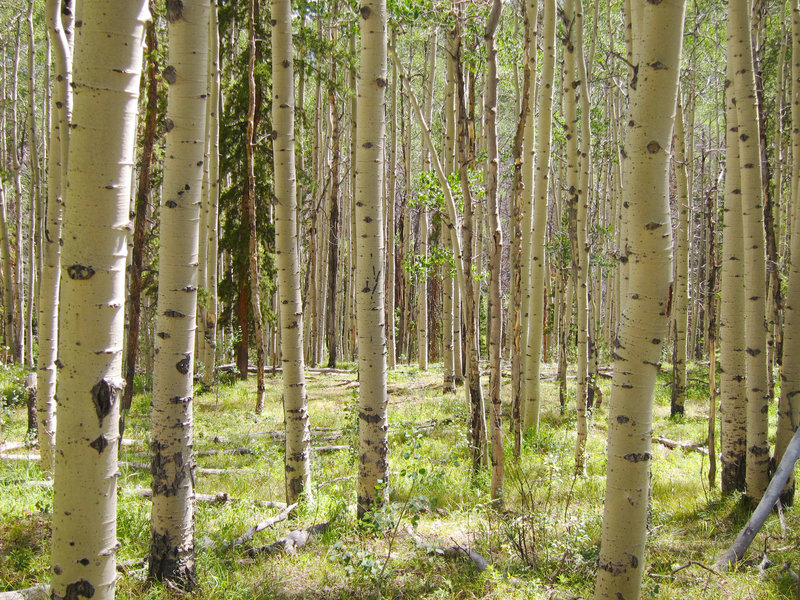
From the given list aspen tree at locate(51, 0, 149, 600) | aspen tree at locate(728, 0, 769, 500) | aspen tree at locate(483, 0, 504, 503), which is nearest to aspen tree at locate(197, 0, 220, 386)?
aspen tree at locate(483, 0, 504, 503)

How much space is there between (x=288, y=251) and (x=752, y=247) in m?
3.73

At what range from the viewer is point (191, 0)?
2.98 meters

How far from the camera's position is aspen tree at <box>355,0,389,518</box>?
12.8ft

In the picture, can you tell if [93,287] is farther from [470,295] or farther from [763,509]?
[763,509]

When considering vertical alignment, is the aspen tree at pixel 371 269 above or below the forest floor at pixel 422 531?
above

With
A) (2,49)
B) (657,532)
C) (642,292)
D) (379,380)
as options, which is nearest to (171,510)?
(379,380)

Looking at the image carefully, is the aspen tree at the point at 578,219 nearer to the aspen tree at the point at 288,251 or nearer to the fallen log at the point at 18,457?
the aspen tree at the point at 288,251

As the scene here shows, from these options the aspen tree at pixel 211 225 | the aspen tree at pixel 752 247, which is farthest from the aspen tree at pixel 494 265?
the aspen tree at pixel 211 225

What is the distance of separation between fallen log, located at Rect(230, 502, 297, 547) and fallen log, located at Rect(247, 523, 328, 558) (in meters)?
0.12

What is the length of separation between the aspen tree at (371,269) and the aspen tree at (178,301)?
114cm

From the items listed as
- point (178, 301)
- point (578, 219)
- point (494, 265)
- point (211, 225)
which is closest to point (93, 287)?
point (178, 301)

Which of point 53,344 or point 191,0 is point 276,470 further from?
point 191,0

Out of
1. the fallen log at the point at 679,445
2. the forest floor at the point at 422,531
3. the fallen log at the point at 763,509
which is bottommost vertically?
the fallen log at the point at 679,445

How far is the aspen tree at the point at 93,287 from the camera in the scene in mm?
Answer: 1734
